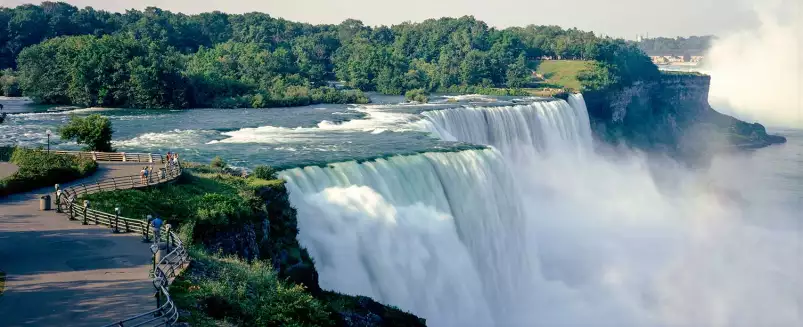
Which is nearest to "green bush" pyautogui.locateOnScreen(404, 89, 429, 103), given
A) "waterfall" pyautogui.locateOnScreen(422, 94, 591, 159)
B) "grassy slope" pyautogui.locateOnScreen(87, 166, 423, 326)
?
"waterfall" pyautogui.locateOnScreen(422, 94, 591, 159)

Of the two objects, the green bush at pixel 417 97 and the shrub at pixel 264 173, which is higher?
the shrub at pixel 264 173

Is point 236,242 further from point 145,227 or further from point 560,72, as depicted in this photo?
point 560,72

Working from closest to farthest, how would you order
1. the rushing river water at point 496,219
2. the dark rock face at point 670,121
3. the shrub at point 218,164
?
the rushing river water at point 496,219 → the shrub at point 218,164 → the dark rock face at point 670,121

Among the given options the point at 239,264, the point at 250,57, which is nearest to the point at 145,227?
the point at 239,264

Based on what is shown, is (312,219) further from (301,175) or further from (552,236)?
(552,236)

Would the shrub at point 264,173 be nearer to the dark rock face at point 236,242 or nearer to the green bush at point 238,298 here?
the dark rock face at point 236,242

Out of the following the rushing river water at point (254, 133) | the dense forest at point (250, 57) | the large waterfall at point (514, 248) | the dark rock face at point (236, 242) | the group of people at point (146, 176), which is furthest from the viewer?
the dense forest at point (250, 57)

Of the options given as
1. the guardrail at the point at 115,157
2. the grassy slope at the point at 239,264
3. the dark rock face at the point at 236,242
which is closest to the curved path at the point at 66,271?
the grassy slope at the point at 239,264
